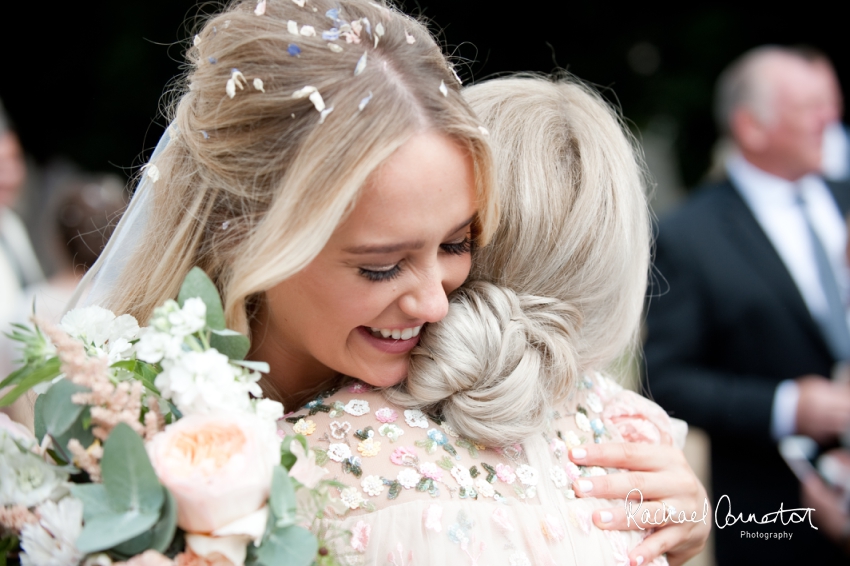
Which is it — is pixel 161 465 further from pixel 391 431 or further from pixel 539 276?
pixel 539 276

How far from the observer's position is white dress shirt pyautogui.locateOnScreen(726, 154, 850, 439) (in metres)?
3.71

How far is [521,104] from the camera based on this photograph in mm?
2057

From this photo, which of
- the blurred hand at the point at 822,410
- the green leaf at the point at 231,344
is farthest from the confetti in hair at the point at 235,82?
the blurred hand at the point at 822,410

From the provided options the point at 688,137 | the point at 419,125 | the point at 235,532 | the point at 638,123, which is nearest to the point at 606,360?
the point at 419,125

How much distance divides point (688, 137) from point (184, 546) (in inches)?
333

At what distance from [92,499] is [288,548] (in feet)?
1.14

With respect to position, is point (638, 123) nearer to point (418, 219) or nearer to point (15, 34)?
point (15, 34)

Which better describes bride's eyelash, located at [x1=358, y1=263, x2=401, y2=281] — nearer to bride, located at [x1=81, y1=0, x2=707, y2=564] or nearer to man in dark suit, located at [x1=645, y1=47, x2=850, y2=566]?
bride, located at [x1=81, y1=0, x2=707, y2=564]

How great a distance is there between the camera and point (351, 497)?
5.18 feet

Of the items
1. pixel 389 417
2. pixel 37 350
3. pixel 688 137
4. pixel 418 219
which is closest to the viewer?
pixel 37 350

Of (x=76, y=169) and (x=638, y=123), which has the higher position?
(x=638, y=123)

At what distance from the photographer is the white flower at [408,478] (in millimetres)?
1603

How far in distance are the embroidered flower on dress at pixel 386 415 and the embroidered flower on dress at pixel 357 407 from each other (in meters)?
0.03

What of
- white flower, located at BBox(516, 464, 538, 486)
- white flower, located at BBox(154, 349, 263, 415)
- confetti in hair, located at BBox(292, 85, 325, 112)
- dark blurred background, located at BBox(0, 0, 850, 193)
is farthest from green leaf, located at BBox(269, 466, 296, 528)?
dark blurred background, located at BBox(0, 0, 850, 193)
